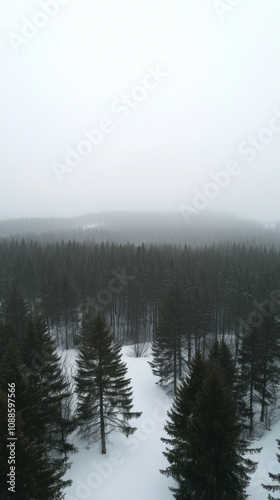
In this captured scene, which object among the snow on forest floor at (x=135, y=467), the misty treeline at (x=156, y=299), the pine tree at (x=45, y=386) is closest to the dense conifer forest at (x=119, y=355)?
the pine tree at (x=45, y=386)

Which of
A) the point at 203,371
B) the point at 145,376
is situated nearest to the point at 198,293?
the point at 145,376

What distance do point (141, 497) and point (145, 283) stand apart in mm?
35838

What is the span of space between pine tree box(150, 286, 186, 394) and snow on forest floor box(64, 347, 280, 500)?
4.47 m

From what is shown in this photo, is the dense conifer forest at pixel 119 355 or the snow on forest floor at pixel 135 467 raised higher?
the dense conifer forest at pixel 119 355

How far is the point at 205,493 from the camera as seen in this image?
12820mm

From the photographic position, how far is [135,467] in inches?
734

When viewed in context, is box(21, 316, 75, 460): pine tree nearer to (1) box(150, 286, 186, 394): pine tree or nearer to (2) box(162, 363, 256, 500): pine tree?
(2) box(162, 363, 256, 500): pine tree

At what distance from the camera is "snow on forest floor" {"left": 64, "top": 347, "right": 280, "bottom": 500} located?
16.5 meters

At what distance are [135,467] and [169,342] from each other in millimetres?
11401

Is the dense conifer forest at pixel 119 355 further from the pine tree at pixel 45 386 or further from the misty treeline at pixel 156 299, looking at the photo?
the misty treeline at pixel 156 299

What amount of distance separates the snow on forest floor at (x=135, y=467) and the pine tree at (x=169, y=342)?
4468 mm

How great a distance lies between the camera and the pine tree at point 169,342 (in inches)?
1094

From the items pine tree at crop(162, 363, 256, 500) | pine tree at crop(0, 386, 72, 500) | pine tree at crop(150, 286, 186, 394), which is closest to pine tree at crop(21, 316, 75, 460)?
pine tree at crop(0, 386, 72, 500)

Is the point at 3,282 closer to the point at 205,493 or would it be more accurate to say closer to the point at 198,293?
the point at 198,293
